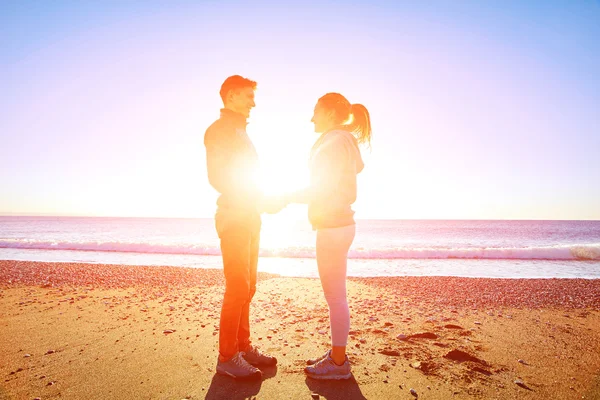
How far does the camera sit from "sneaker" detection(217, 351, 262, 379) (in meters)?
3.10

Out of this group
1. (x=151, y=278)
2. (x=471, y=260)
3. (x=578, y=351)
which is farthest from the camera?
(x=471, y=260)

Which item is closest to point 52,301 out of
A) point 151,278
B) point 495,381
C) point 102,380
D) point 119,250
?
point 151,278

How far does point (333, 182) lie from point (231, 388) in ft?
6.94

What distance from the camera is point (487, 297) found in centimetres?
711

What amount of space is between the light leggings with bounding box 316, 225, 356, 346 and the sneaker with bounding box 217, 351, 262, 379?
84cm

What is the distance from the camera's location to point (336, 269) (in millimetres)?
3012

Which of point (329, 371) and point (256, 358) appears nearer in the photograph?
point (329, 371)

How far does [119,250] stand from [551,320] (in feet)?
72.6

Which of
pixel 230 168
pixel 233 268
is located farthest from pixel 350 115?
pixel 233 268

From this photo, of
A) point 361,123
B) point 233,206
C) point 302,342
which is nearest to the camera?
point 233,206

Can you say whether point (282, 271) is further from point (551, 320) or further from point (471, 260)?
point (471, 260)

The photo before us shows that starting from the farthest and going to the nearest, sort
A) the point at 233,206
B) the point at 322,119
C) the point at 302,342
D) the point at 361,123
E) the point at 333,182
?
the point at 302,342 < the point at 361,123 < the point at 322,119 < the point at 233,206 < the point at 333,182

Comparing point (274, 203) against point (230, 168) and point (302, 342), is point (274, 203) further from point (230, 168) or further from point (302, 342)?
point (302, 342)

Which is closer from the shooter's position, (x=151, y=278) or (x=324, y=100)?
(x=324, y=100)
